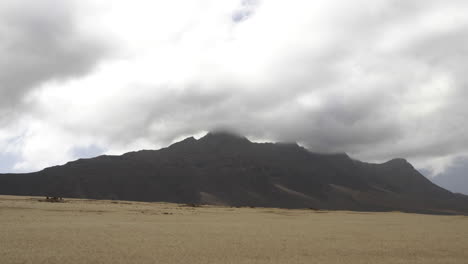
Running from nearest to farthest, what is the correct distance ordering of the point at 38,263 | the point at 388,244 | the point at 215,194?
the point at 38,263, the point at 388,244, the point at 215,194

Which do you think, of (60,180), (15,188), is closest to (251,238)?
(15,188)

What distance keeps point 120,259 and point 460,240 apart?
47.3 ft

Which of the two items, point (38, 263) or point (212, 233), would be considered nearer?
point (38, 263)

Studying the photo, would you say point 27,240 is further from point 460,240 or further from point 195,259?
point 460,240

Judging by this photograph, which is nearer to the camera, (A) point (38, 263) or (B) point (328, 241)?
(A) point (38, 263)

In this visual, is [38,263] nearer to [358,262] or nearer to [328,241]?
[358,262]

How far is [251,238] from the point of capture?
1745cm

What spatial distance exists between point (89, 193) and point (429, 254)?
148 meters

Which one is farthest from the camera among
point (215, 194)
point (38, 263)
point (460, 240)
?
point (215, 194)

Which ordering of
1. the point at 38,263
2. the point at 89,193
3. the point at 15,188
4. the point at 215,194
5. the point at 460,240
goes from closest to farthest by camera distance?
the point at 38,263 → the point at 460,240 → the point at 15,188 → the point at 89,193 → the point at 215,194

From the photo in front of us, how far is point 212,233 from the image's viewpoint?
1881cm

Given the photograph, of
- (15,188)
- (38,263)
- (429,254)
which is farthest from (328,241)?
(15,188)

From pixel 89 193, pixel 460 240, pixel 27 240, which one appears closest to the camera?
pixel 27 240

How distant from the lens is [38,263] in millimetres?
11125
